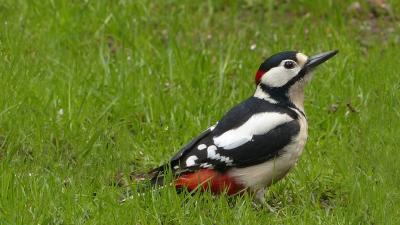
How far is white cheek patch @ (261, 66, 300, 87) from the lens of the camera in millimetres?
6809

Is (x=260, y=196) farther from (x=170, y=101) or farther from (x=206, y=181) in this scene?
(x=170, y=101)

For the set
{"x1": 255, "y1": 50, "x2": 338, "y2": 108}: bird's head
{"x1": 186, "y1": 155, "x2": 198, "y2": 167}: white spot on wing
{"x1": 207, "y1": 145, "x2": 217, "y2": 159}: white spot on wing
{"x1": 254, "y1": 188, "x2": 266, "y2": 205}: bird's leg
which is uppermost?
{"x1": 255, "y1": 50, "x2": 338, "y2": 108}: bird's head

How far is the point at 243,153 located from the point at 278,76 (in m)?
0.64

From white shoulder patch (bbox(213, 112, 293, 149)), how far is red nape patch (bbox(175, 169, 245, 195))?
0.18m

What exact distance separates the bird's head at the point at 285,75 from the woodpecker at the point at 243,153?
155mm

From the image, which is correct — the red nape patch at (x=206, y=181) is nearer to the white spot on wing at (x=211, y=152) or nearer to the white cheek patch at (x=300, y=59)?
the white spot on wing at (x=211, y=152)

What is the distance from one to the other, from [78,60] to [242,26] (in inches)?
69.0

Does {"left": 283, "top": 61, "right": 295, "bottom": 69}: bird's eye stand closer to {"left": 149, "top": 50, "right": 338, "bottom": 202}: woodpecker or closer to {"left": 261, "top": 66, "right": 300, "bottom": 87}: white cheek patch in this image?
{"left": 261, "top": 66, "right": 300, "bottom": 87}: white cheek patch

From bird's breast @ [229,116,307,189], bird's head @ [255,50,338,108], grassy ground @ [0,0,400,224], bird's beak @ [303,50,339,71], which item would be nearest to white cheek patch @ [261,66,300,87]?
bird's head @ [255,50,338,108]

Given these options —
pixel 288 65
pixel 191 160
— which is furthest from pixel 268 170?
pixel 288 65

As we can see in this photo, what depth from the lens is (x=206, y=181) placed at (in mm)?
6363

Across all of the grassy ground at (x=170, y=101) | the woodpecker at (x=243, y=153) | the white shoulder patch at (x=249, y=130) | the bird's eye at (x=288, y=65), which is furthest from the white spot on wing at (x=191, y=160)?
the bird's eye at (x=288, y=65)

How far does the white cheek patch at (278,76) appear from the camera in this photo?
22.3ft

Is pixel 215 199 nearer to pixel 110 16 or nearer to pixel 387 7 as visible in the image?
pixel 110 16
